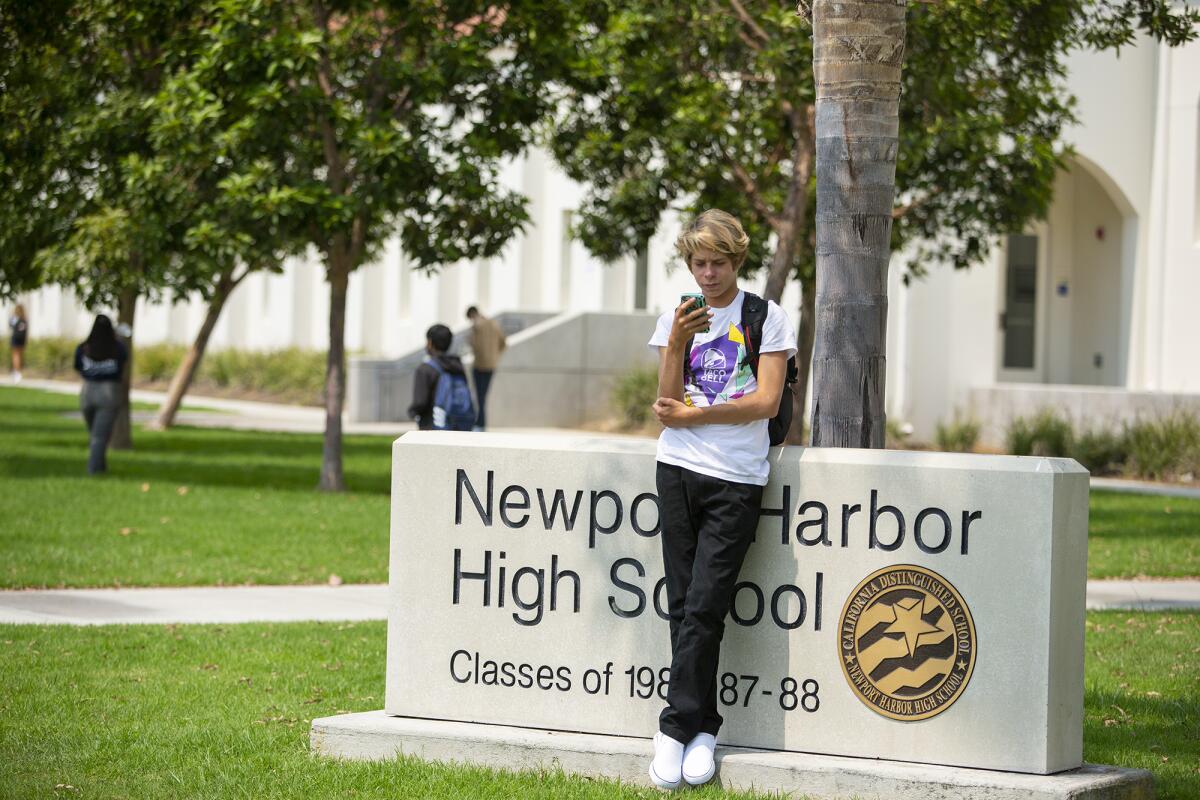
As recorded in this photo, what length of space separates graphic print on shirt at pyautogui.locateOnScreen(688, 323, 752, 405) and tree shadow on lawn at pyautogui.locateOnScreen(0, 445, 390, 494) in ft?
38.4

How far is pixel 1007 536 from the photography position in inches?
217

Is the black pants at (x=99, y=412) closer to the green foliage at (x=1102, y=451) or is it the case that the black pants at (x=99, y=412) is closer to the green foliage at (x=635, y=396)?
the green foliage at (x=635, y=396)

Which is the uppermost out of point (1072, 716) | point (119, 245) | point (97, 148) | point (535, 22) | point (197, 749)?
point (535, 22)

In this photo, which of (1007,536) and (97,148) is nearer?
(1007,536)

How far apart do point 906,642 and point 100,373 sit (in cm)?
1330

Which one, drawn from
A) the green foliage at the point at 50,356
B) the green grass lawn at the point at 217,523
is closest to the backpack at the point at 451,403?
the green grass lawn at the point at 217,523

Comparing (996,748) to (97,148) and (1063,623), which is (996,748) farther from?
(97,148)

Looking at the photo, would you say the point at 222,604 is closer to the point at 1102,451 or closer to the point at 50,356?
the point at 1102,451

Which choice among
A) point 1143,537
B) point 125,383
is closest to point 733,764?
point 1143,537

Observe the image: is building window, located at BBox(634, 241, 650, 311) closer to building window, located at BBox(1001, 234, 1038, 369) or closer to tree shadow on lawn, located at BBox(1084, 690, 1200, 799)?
building window, located at BBox(1001, 234, 1038, 369)

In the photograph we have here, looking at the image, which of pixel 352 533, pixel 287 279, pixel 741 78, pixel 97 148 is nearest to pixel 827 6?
pixel 352 533

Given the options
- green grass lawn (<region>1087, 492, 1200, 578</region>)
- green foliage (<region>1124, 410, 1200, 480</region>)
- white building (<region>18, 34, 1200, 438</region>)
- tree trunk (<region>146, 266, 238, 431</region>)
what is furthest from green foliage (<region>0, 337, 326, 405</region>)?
green grass lawn (<region>1087, 492, 1200, 578</region>)

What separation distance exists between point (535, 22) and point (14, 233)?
21.7ft

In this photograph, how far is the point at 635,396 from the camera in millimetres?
27422
